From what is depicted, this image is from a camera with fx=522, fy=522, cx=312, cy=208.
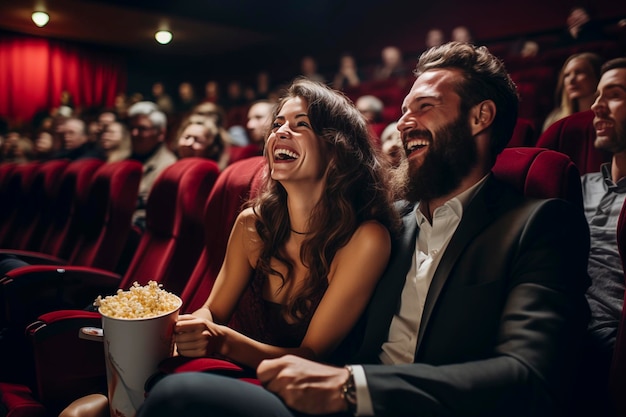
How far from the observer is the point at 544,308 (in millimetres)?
379

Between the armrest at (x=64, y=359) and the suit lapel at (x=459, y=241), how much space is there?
40 centimetres

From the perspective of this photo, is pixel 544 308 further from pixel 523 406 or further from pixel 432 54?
pixel 432 54

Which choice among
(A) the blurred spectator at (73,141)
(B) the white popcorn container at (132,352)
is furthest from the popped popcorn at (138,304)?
(A) the blurred spectator at (73,141)

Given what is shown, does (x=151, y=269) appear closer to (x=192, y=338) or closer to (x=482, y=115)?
(x=192, y=338)

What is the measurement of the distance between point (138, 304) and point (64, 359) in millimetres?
230

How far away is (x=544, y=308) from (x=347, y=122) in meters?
0.28

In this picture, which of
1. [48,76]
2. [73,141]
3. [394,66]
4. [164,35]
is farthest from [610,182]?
[48,76]

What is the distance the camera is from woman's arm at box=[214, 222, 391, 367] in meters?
0.48

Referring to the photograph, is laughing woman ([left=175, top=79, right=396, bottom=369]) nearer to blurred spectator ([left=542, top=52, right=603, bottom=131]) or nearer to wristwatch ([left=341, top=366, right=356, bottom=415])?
wristwatch ([left=341, top=366, right=356, bottom=415])

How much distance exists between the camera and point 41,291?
755 mm

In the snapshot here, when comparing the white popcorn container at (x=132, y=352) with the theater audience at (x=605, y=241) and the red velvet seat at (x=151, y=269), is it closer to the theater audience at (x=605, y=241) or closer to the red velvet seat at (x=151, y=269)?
the red velvet seat at (x=151, y=269)

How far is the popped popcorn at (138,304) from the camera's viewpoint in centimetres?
44

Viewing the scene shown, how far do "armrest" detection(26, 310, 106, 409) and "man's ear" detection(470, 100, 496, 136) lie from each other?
48 centimetres

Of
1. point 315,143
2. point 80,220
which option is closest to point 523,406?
point 315,143
